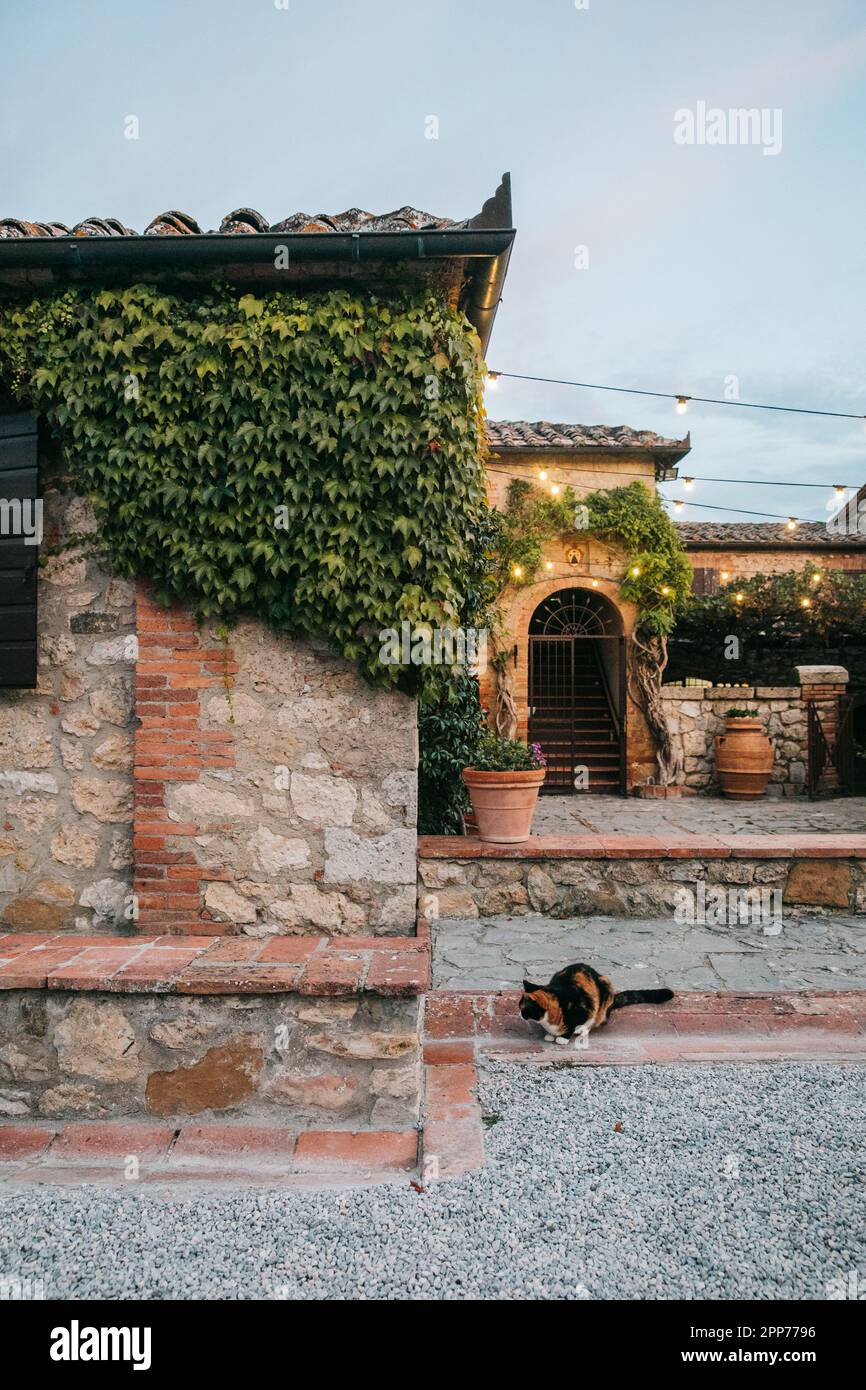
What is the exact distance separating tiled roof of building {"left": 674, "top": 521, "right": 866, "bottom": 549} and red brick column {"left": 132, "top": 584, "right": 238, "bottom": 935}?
38.1 feet

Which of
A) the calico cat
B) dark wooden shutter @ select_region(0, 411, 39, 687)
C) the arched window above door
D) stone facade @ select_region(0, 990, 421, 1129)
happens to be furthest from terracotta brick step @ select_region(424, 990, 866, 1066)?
the arched window above door

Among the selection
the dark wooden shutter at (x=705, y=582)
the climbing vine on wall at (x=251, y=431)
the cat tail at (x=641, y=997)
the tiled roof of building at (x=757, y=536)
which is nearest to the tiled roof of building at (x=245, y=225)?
the climbing vine on wall at (x=251, y=431)

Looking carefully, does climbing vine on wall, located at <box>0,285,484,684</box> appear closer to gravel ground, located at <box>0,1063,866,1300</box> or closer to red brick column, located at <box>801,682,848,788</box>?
gravel ground, located at <box>0,1063,866,1300</box>

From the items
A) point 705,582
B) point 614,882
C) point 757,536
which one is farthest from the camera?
point 757,536

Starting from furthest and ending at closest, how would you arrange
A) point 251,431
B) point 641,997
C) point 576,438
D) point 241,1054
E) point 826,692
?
point 576,438 < point 826,692 < point 641,997 < point 251,431 < point 241,1054

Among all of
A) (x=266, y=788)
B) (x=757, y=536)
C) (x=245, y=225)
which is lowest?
(x=266, y=788)

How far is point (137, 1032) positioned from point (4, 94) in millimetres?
5874

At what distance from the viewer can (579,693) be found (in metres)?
12.0

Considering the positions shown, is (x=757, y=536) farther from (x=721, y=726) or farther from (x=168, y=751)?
(x=168, y=751)

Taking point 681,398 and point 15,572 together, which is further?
point 681,398

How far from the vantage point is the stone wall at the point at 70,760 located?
3.55m

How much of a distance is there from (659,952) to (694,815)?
167 inches

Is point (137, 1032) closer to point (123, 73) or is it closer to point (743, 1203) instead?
point (743, 1203)

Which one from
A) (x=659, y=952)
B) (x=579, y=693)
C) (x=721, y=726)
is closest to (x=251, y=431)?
(x=659, y=952)
